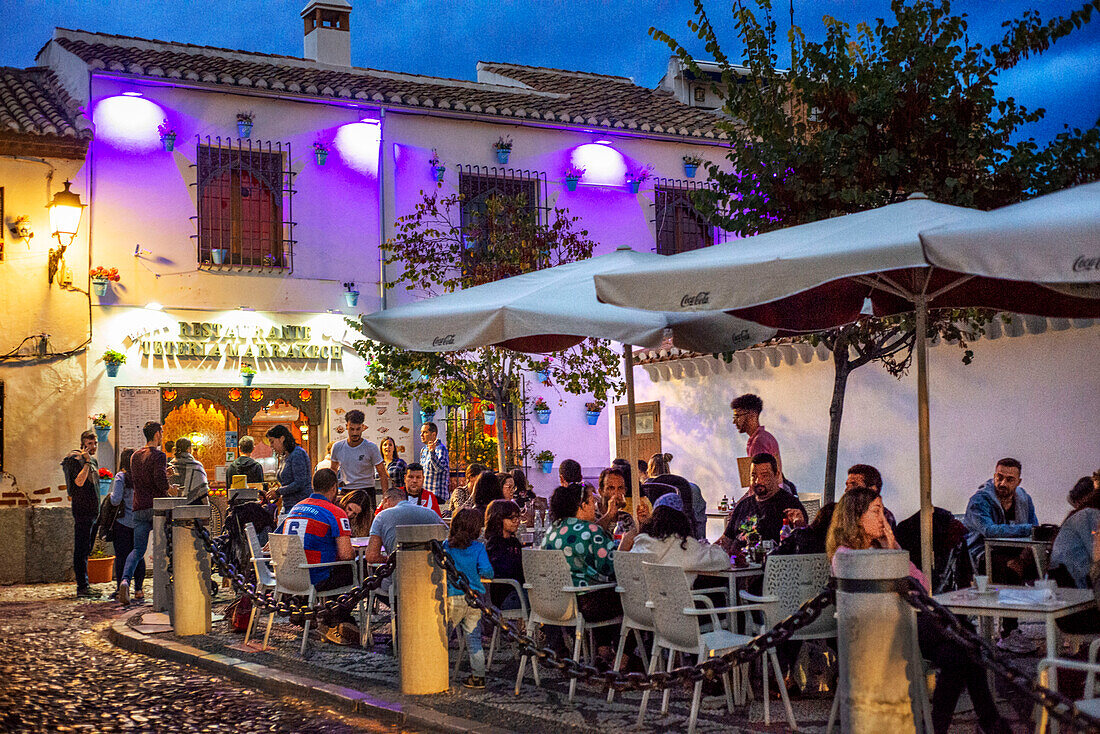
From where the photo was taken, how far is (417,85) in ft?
68.2

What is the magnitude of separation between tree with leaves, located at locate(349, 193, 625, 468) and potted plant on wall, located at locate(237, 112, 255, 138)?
2.64m

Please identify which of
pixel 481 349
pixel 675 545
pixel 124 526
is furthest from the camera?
pixel 481 349

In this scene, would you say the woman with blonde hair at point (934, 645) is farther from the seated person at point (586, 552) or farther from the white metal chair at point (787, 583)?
the seated person at point (586, 552)

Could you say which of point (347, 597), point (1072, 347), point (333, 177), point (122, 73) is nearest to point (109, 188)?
point (122, 73)

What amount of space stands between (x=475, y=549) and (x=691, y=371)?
10.2m

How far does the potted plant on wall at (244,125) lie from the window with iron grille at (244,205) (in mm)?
120

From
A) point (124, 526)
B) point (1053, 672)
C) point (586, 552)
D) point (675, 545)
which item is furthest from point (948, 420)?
point (124, 526)

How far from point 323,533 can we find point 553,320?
2.92m

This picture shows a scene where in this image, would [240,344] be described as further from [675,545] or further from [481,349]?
[675,545]

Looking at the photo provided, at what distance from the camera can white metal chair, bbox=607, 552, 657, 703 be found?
7.04 meters

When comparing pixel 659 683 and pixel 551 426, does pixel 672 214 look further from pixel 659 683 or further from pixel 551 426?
pixel 659 683

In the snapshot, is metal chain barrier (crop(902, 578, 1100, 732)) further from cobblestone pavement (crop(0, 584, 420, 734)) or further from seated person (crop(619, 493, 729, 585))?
cobblestone pavement (crop(0, 584, 420, 734))

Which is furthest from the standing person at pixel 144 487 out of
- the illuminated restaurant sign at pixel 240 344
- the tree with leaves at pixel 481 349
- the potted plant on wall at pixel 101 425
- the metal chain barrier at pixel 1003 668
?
the metal chain barrier at pixel 1003 668

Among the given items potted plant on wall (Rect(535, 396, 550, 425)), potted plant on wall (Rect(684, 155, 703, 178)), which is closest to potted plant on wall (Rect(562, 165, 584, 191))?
potted plant on wall (Rect(684, 155, 703, 178))
